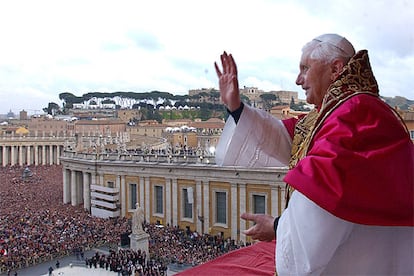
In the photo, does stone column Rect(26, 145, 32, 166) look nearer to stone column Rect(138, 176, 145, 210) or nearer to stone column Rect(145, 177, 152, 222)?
stone column Rect(138, 176, 145, 210)

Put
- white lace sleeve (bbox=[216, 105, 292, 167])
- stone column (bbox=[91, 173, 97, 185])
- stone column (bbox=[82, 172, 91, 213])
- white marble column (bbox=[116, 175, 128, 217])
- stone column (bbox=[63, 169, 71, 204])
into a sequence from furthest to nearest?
stone column (bbox=[63, 169, 71, 204]), stone column (bbox=[82, 172, 91, 213]), stone column (bbox=[91, 173, 97, 185]), white marble column (bbox=[116, 175, 128, 217]), white lace sleeve (bbox=[216, 105, 292, 167])

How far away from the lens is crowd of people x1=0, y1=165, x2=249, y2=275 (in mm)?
17141

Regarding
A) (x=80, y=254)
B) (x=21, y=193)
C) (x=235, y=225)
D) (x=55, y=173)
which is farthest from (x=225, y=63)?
(x=55, y=173)

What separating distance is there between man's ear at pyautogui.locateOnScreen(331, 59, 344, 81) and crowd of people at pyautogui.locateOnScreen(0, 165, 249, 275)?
44.2ft

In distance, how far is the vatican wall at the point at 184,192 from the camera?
68.1 feet

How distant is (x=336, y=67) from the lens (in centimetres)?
228

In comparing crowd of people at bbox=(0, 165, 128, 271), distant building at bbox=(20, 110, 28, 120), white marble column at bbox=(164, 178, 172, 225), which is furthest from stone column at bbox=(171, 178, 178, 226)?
distant building at bbox=(20, 110, 28, 120)

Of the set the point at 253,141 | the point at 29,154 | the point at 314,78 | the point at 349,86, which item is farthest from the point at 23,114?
the point at 349,86

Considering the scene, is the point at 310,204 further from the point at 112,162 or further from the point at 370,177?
the point at 112,162

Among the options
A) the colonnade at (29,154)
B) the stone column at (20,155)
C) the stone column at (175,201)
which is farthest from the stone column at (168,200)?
the stone column at (20,155)

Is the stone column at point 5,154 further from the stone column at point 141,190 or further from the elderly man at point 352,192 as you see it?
the elderly man at point 352,192

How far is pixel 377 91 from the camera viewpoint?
7.10 feet

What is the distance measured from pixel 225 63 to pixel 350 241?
1.17m

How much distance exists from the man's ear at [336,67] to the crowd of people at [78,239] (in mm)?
13462
